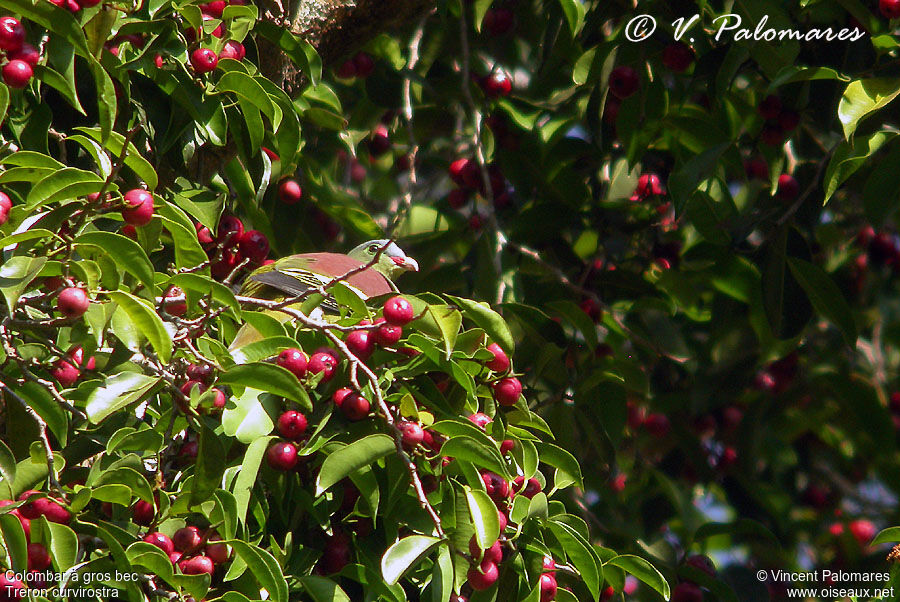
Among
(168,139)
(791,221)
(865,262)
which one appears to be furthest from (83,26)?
(865,262)

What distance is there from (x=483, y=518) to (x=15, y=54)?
49.0 inches

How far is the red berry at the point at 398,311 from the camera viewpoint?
5.63 feet

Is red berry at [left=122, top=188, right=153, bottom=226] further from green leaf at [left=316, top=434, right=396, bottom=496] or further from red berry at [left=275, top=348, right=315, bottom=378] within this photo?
green leaf at [left=316, top=434, right=396, bottom=496]

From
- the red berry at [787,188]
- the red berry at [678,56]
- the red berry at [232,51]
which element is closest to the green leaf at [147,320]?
the red berry at [232,51]

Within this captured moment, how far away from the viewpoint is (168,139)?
85.5 inches

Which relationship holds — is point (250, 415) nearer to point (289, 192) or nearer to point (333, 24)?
point (289, 192)

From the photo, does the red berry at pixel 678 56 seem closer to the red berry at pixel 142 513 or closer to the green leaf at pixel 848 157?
the green leaf at pixel 848 157

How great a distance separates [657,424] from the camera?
11.1ft

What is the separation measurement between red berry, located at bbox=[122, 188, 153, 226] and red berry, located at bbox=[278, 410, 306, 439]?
1.41 ft

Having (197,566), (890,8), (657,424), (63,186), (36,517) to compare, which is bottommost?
(657,424)

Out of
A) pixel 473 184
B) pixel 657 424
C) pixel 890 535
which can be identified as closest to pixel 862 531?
pixel 657 424

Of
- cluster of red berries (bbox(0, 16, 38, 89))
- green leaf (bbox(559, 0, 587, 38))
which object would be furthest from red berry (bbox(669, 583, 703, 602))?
cluster of red berries (bbox(0, 16, 38, 89))

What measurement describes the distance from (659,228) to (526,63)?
84cm

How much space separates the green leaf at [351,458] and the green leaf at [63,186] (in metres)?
0.61
